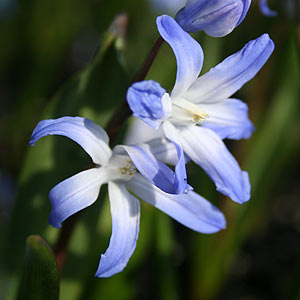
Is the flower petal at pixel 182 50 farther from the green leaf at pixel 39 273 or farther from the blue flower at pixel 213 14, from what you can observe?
the green leaf at pixel 39 273

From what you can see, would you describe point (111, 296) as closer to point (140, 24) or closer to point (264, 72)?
point (264, 72)

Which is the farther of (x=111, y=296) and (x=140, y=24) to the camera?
(x=140, y=24)

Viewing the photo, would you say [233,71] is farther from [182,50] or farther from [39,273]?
[39,273]

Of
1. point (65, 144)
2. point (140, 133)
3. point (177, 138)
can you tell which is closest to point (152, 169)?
point (177, 138)

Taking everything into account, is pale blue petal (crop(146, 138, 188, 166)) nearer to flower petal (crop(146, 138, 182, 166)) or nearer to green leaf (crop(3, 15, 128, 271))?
flower petal (crop(146, 138, 182, 166))

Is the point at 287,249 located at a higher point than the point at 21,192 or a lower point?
lower

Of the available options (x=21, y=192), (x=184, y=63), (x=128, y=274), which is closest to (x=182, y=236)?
(x=128, y=274)
